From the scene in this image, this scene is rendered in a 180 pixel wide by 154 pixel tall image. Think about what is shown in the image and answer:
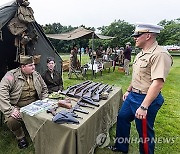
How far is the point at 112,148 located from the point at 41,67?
2.36 metres

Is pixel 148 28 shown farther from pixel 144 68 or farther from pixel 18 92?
pixel 18 92

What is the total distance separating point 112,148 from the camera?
129 inches

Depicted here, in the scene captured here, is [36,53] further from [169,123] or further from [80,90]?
[169,123]

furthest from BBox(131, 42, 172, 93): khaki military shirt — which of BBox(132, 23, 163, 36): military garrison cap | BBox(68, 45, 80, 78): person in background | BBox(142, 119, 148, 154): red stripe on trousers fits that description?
BBox(68, 45, 80, 78): person in background

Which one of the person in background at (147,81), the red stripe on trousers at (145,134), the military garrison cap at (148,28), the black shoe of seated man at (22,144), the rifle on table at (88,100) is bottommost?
the black shoe of seated man at (22,144)

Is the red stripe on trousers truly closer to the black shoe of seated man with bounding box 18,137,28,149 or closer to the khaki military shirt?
the khaki military shirt

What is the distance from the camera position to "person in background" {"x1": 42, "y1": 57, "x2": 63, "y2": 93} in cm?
448

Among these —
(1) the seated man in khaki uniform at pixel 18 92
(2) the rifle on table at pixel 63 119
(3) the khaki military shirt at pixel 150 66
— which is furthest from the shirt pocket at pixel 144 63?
(1) the seated man in khaki uniform at pixel 18 92

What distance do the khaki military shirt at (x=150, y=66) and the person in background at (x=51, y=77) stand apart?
91.5 inches

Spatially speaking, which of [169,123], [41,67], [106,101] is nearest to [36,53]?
[41,67]

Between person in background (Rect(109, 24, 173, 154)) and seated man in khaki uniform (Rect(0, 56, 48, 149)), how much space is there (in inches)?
64.4

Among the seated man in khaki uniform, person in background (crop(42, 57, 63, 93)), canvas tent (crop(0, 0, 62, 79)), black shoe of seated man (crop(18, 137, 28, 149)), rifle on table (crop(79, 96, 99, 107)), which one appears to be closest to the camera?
rifle on table (crop(79, 96, 99, 107))

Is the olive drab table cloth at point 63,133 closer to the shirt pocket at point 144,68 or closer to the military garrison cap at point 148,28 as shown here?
the shirt pocket at point 144,68

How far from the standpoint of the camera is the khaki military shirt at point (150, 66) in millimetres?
2238
